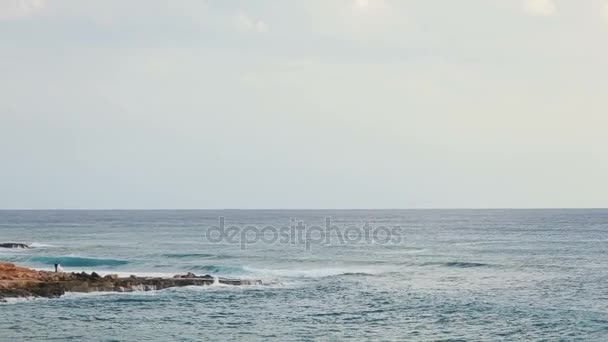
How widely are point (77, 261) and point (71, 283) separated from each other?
1176 inches

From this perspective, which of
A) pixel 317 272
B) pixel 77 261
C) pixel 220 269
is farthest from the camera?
pixel 77 261

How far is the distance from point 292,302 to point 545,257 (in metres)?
37.3

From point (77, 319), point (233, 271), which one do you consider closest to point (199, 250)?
point (233, 271)

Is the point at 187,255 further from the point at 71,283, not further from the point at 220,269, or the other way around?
the point at 71,283

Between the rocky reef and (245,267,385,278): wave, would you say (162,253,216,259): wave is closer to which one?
(245,267,385,278): wave

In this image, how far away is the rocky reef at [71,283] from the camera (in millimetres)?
48156

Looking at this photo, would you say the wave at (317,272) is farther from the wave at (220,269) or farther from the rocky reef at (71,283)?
the rocky reef at (71,283)

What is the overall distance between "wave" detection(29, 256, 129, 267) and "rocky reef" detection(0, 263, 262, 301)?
22.2 metres

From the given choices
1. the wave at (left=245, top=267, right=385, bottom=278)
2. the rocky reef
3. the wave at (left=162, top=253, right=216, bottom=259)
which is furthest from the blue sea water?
the wave at (left=162, top=253, right=216, bottom=259)

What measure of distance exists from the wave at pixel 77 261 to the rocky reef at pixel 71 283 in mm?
22209

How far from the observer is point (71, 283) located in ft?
166

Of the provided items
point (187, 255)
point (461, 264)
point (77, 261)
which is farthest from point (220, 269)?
point (461, 264)

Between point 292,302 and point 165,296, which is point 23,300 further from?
point 292,302

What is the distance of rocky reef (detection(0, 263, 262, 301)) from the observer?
158 ft
